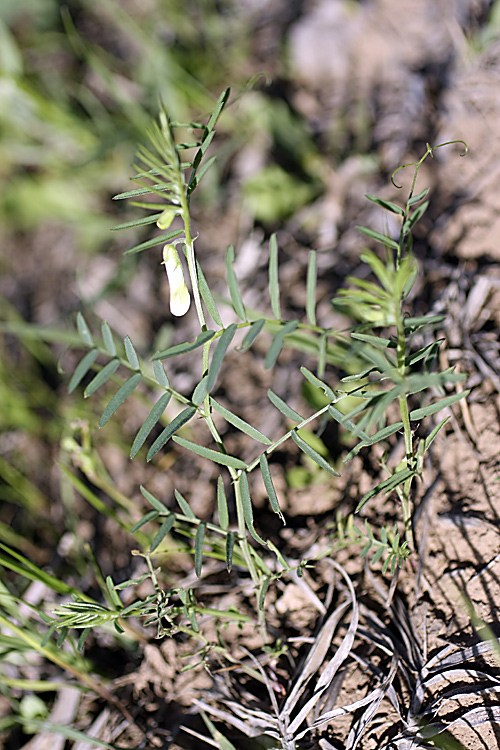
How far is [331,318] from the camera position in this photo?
187 cm

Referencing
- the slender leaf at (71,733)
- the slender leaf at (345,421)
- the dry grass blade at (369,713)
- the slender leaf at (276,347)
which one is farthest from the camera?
the slender leaf at (71,733)

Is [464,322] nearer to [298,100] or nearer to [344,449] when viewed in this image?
[344,449]

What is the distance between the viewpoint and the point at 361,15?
2.75 metres

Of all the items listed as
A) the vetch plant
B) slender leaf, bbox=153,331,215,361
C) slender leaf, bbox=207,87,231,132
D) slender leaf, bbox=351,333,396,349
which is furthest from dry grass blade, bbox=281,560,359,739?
slender leaf, bbox=207,87,231,132

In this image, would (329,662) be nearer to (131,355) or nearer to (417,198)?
(131,355)

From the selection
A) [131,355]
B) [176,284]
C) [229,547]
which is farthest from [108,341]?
[229,547]

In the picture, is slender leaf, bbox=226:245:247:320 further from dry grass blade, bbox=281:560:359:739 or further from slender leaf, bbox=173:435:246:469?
dry grass blade, bbox=281:560:359:739

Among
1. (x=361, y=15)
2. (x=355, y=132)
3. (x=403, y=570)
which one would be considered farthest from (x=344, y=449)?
(x=361, y=15)

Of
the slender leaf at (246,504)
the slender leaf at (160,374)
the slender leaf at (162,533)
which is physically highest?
the slender leaf at (160,374)

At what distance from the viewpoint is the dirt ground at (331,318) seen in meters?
1.11

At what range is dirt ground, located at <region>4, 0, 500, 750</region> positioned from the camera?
1.11 metres

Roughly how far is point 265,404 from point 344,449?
0.41 metres

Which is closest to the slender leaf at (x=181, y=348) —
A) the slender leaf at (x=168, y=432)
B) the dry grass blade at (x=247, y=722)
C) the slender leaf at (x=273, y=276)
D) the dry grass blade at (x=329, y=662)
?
the slender leaf at (x=168, y=432)

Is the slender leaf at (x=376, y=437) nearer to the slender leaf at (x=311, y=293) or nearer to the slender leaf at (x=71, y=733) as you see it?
the slender leaf at (x=311, y=293)
